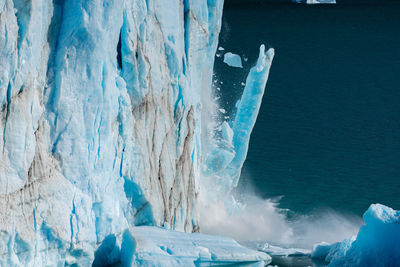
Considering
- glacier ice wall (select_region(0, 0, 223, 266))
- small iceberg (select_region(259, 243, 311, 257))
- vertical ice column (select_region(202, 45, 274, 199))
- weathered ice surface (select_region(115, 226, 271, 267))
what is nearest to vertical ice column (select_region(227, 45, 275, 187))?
vertical ice column (select_region(202, 45, 274, 199))

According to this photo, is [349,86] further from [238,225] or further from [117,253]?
[117,253]

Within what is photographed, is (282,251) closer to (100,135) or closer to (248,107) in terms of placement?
(248,107)

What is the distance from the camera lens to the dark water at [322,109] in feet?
40.4

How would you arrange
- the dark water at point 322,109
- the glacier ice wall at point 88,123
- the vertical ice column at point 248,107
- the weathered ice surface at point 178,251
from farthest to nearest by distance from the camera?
the dark water at point 322,109
the vertical ice column at point 248,107
the weathered ice surface at point 178,251
the glacier ice wall at point 88,123

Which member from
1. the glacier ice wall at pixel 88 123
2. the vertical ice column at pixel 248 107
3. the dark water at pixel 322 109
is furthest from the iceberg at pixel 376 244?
the dark water at pixel 322 109

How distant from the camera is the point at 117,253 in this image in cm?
709

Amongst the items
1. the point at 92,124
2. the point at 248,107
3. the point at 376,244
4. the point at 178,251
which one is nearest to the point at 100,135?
the point at 92,124

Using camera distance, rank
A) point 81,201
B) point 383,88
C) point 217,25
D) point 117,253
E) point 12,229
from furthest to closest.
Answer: point 383,88 < point 217,25 < point 117,253 < point 81,201 < point 12,229

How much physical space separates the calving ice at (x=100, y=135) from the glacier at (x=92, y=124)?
0.01 meters

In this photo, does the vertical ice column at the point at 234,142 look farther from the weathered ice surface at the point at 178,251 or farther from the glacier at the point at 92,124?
the weathered ice surface at the point at 178,251

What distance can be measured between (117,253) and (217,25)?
3.93m

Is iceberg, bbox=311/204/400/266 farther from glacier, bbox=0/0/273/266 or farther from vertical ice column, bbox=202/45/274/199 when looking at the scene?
vertical ice column, bbox=202/45/274/199

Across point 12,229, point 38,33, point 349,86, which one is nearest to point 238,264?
point 12,229

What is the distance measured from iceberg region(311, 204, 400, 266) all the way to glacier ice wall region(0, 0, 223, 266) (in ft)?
6.67
